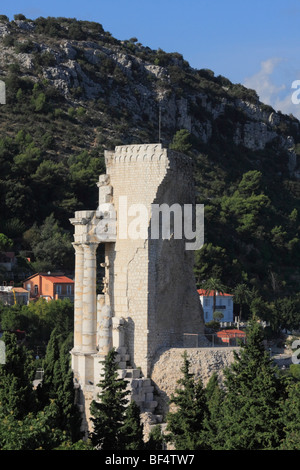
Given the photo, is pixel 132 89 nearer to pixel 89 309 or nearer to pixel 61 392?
pixel 89 309

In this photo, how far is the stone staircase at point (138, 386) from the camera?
23156mm

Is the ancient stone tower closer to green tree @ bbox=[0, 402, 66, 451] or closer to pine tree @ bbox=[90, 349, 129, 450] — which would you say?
pine tree @ bbox=[90, 349, 129, 450]

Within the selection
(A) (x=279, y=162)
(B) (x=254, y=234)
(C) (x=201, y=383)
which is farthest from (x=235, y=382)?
(A) (x=279, y=162)

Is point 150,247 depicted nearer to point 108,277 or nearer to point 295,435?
point 108,277

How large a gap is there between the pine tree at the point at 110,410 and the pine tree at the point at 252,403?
2286mm

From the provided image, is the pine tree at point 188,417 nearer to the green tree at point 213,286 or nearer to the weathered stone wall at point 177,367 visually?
the weathered stone wall at point 177,367

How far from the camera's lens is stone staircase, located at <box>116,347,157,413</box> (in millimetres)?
23156

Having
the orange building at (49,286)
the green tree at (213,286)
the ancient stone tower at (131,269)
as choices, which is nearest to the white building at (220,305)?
the green tree at (213,286)

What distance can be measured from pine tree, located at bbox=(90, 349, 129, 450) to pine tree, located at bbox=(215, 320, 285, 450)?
7.50 feet

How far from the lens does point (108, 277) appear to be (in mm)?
24797

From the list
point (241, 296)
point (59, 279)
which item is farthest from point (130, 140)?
point (59, 279)

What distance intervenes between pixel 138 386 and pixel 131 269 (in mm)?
3008

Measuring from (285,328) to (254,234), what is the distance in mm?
14336

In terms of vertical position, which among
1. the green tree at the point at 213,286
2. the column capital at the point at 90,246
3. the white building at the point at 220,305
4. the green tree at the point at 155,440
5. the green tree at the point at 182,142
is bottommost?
the green tree at the point at 155,440
